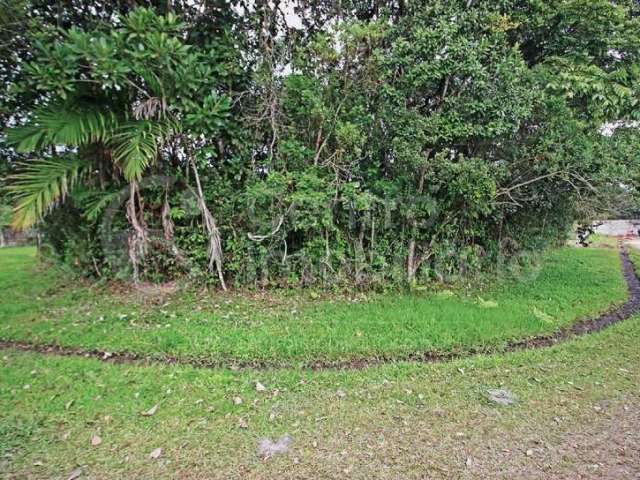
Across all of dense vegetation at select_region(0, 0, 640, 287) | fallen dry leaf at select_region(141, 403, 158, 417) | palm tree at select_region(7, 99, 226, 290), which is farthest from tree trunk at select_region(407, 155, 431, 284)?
fallen dry leaf at select_region(141, 403, 158, 417)

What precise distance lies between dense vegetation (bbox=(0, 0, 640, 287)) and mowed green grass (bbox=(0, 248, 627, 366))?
599 mm

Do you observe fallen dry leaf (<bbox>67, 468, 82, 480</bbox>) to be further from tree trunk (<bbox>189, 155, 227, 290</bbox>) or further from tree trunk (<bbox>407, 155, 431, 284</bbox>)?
tree trunk (<bbox>407, 155, 431, 284</bbox>)

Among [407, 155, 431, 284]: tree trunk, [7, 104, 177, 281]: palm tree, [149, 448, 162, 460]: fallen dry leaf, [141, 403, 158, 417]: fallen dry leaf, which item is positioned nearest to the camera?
[149, 448, 162, 460]: fallen dry leaf

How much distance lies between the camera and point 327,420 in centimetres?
234

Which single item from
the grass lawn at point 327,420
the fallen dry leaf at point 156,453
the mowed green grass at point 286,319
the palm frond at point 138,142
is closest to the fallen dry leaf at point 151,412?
the grass lawn at point 327,420

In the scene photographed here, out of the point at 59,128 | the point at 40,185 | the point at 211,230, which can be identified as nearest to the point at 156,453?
the point at 211,230

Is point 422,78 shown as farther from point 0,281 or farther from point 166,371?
point 0,281

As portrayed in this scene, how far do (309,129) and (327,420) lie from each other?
386 cm

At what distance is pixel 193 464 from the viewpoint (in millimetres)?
1920

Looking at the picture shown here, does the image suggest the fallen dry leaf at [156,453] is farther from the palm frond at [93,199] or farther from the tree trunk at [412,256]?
the tree trunk at [412,256]

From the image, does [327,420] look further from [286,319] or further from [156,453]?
[286,319]

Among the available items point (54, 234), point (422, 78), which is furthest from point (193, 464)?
point (54, 234)

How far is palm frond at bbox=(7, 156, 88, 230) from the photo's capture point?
3738 millimetres

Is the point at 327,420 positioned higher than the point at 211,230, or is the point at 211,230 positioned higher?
the point at 211,230
